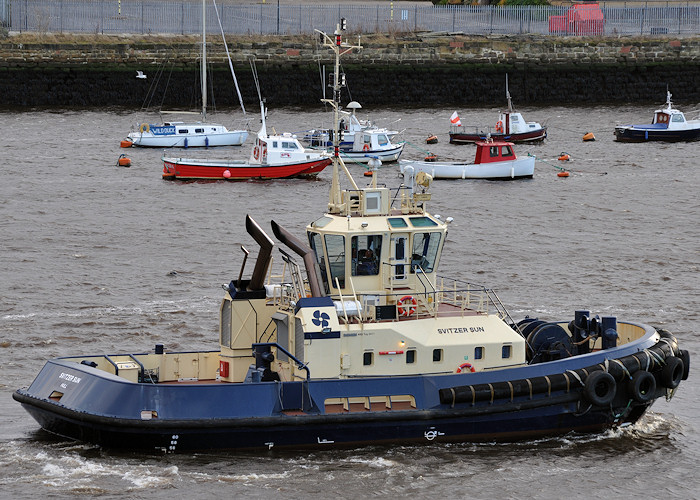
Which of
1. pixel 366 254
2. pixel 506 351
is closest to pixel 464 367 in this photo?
pixel 506 351

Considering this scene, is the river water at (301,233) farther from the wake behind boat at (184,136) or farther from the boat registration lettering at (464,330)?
the boat registration lettering at (464,330)

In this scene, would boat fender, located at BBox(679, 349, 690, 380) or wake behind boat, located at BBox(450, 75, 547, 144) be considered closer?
boat fender, located at BBox(679, 349, 690, 380)

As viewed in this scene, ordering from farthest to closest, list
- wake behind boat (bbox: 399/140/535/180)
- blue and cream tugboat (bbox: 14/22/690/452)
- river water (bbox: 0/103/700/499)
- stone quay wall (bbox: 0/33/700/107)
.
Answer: stone quay wall (bbox: 0/33/700/107) → wake behind boat (bbox: 399/140/535/180) → blue and cream tugboat (bbox: 14/22/690/452) → river water (bbox: 0/103/700/499)

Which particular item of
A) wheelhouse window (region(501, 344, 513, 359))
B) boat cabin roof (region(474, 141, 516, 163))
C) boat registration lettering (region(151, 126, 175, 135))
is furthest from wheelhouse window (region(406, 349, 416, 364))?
boat registration lettering (region(151, 126, 175, 135))

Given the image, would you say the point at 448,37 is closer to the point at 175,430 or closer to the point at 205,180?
the point at 205,180

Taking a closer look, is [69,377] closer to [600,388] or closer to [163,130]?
[600,388]

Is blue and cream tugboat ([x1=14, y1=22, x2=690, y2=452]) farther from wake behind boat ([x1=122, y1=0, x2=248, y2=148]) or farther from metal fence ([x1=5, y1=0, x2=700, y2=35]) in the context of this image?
metal fence ([x1=5, y1=0, x2=700, y2=35])

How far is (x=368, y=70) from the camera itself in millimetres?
69188

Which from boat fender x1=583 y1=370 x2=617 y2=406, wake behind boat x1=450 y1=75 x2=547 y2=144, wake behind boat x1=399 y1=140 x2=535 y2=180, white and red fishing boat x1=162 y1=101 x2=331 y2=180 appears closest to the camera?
boat fender x1=583 y1=370 x2=617 y2=406

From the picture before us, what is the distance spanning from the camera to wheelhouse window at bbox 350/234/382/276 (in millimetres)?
19406

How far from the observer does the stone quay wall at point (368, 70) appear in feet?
220

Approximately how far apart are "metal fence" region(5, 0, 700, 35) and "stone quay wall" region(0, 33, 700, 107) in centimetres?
308

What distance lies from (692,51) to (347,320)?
5810 centimetres

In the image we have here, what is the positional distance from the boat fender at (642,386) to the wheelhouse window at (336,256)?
4.94 metres
